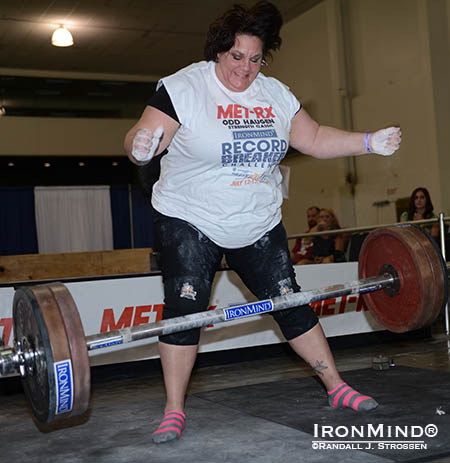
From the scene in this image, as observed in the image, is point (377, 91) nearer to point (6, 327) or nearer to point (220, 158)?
point (6, 327)

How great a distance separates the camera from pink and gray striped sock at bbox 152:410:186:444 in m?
1.96

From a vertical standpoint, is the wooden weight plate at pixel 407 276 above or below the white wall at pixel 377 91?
below

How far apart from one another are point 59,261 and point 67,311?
540 cm

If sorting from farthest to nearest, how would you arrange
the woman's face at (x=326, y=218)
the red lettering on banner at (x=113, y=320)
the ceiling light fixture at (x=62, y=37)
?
the ceiling light fixture at (x=62, y=37) → the woman's face at (x=326, y=218) → the red lettering on banner at (x=113, y=320)

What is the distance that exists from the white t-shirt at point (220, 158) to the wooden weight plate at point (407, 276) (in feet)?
1.60

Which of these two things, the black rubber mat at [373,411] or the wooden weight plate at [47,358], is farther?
the black rubber mat at [373,411]

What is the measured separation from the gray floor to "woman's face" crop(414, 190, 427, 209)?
2.67m

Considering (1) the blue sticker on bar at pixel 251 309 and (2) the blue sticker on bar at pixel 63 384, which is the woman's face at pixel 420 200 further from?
(2) the blue sticker on bar at pixel 63 384

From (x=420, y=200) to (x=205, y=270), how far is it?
13.0 feet

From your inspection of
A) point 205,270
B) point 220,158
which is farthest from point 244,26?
point 205,270

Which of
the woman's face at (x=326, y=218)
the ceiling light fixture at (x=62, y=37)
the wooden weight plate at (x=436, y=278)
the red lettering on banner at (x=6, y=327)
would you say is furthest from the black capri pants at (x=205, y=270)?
the ceiling light fixture at (x=62, y=37)

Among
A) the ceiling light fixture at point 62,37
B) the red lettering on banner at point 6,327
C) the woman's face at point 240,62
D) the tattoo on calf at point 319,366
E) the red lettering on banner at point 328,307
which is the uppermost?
the ceiling light fixture at point 62,37

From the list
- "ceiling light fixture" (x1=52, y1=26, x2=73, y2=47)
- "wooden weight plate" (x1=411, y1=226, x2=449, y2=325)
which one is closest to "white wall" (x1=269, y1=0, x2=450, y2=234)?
"ceiling light fixture" (x1=52, y1=26, x2=73, y2=47)

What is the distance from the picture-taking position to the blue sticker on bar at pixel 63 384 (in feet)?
5.35
